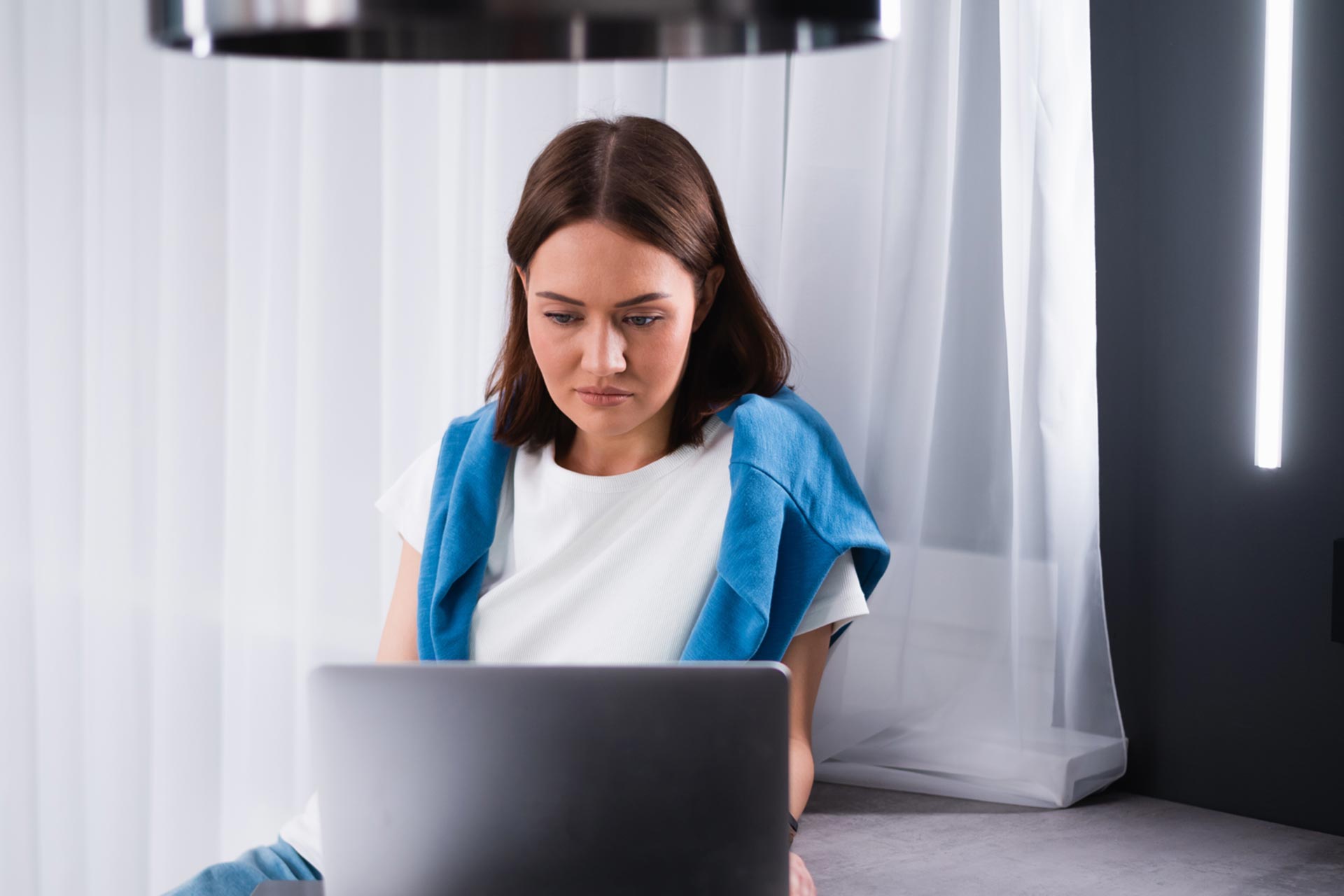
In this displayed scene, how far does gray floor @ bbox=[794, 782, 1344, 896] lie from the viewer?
1295 millimetres

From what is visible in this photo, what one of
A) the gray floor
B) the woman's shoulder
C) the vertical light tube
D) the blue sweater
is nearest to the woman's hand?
the gray floor

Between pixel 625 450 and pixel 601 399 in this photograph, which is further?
pixel 625 450

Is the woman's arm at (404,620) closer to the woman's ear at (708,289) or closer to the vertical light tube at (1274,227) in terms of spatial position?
the woman's ear at (708,289)

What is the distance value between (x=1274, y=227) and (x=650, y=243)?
0.68 metres

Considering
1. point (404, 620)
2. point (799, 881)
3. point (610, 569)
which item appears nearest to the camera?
point (799, 881)

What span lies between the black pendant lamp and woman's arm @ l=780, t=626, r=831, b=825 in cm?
82

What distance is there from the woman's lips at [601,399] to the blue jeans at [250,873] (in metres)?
0.62

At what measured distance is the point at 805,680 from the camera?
1.46 meters

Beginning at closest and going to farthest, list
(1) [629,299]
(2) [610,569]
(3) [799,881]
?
(3) [799,881]
(1) [629,299]
(2) [610,569]

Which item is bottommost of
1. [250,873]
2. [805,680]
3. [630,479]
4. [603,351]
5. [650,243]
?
[250,873]

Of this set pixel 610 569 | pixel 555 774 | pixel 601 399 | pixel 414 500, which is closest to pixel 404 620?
pixel 414 500

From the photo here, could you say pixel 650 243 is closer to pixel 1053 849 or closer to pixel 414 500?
pixel 414 500

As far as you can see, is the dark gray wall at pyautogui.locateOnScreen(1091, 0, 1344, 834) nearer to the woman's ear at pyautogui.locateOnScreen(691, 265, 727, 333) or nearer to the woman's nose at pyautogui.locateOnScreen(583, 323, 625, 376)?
the woman's ear at pyautogui.locateOnScreen(691, 265, 727, 333)

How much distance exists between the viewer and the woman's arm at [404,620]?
159 centimetres
